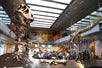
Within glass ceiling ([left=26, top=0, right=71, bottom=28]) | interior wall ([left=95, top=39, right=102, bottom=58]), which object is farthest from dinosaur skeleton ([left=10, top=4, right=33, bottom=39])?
interior wall ([left=95, top=39, right=102, bottom=58])

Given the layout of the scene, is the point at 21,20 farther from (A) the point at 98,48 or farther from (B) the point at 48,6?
(A) the point at 98,48

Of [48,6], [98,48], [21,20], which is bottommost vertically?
[98,48]

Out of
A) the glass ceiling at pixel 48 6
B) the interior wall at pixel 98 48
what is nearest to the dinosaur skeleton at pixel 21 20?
the glass ceiling at pixel 48 6

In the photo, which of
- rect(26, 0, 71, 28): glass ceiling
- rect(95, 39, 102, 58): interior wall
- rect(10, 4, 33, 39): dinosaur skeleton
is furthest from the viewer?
rect(95, 39, 102, 58): interior wall

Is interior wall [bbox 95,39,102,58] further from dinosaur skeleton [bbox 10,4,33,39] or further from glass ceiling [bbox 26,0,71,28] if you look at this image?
dinosaur skeleton [bbox 10,4,33,39]

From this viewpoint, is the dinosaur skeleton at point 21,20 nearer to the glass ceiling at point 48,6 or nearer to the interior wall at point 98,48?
the glass ceiling at point 48,6

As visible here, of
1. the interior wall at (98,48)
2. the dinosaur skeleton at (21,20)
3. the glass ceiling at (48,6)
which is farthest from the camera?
the interior wall at (98,48)

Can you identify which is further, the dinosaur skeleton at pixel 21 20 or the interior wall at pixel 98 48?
the interior wall at pixel 98 48

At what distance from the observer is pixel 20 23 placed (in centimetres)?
115

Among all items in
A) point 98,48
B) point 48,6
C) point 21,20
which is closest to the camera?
point 21,20

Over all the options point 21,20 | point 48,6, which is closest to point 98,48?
point 48,6

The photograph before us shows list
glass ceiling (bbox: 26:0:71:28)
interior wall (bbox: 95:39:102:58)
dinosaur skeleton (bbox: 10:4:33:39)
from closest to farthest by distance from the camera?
dinosaur skeleton (bbox: 10:4:33:39), glass ceiling (bbox: 26:0:71:28), interior wall (bbox: 95:39:102:58)

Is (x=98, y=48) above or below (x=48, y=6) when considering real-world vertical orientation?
below

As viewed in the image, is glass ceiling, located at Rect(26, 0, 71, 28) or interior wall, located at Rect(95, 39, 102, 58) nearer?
glass ceiling, located at Rect(26, 0, 71, 28)
